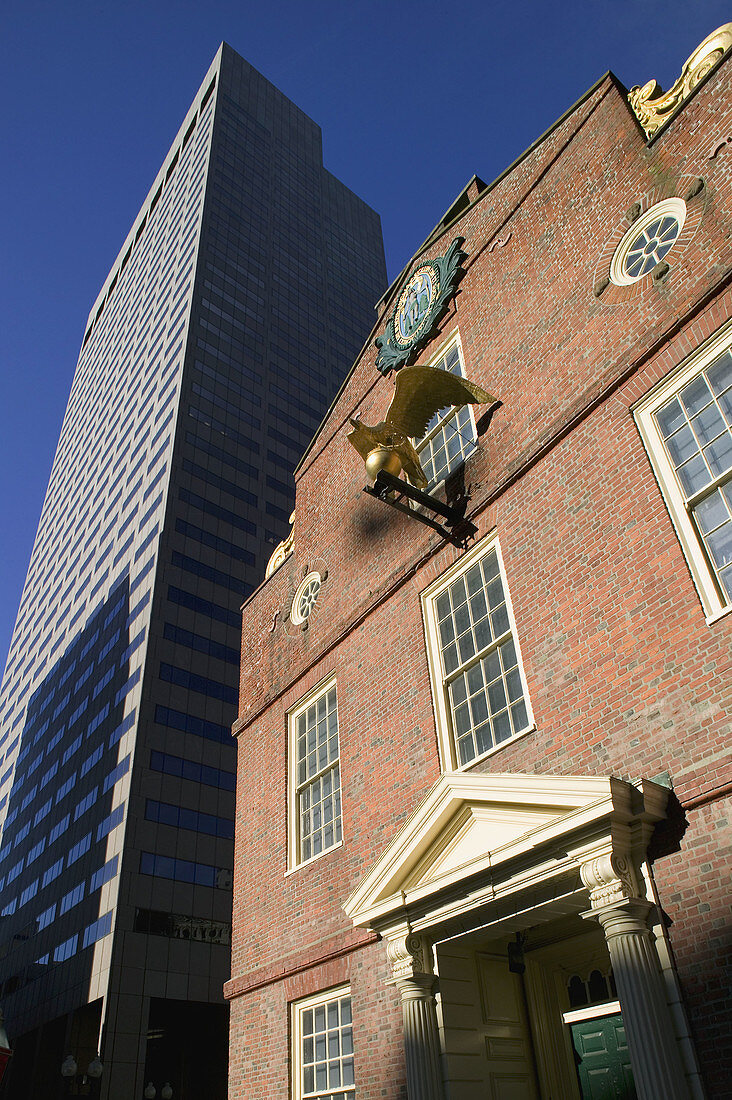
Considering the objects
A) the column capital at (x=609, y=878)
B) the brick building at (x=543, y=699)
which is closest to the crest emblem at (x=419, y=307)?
the brick building at (x=543, y=699)

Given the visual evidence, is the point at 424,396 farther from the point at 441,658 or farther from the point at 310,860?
the point at 310,860

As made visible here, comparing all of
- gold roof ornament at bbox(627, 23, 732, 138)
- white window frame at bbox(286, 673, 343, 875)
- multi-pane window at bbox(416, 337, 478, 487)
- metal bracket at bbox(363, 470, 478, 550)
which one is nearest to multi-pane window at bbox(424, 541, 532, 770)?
metal bracket at bbox(363, 470, 478, 550)

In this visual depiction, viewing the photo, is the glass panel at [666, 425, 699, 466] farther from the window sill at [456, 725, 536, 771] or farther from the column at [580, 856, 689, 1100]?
the column at [580, 856, 689, 1100]

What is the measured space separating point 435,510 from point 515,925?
460 cm

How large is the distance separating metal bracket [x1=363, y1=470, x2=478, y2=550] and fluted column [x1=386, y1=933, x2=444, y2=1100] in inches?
176

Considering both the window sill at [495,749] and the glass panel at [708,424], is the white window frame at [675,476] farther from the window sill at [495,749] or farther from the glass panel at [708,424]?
the window sill at [495,749]

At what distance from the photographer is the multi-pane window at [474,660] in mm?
8758

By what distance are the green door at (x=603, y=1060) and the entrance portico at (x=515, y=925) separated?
2 cm

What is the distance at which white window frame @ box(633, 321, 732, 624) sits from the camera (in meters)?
6.94

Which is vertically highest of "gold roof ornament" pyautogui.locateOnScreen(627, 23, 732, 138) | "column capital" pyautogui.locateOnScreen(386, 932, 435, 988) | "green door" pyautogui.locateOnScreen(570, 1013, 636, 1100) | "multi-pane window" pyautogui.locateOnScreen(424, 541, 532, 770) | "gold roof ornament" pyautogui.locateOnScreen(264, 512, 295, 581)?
"gold roof ornament" pyautogui.locateOnScreen(627, 23, 732, 138)

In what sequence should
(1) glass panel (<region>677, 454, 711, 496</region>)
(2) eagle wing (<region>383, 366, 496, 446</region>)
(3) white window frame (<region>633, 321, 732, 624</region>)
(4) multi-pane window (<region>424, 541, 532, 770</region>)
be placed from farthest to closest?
(2) eagle wing (<region>383, 366, 496, 446</region>)
(4) multi-pane window (<region>424, 541, 532, 770</region>)
(1) glass panel (<region>677, 454, 711, 496</region>)
(3) white window frame (<region>633, 321, 732, 624</region>)

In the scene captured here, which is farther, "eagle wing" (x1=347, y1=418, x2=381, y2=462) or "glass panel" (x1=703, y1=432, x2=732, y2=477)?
"eagle wing" (x1=347, y1=418, x2=381, y2=462)

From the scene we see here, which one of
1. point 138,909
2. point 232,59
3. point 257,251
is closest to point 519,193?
point 138,909

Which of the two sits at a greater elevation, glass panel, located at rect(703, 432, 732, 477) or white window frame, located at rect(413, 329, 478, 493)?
white window frame, located at rect(413, 329, 478, 493)
